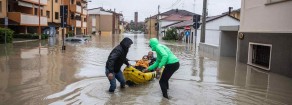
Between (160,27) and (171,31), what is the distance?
34824 millimetres

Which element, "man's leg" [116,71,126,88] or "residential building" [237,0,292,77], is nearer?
"man's leg" [116,71,126,88]

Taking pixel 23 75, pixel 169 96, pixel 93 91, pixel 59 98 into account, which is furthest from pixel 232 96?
pixel 23 75

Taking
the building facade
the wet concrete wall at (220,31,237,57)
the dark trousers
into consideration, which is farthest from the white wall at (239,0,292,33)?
the building facade

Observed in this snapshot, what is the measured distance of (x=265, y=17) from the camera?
1416cm

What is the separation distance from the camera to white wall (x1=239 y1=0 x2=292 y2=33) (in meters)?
12.3

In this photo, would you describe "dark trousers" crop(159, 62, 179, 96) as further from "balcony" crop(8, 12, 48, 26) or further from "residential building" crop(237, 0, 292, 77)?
"balcony" crop(8, 12, 48, 26)

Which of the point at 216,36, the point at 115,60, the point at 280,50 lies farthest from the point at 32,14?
the point at 115,60

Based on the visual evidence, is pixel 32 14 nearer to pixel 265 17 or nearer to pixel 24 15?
pixel 24 15

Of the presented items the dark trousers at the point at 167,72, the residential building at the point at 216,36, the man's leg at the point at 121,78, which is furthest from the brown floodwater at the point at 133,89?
the residential building at the point at 216,36

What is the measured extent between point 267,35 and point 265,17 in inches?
36.2

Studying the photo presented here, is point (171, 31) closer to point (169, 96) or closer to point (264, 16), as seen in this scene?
point (264, 16)

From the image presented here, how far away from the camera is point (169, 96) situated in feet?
26.5

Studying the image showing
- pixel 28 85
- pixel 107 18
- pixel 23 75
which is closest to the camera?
pixel 28 85

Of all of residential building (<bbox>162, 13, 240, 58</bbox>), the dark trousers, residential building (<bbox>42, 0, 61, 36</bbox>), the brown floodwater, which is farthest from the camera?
residential building (<bbox>42, 0, 61, 36</bbox>)
